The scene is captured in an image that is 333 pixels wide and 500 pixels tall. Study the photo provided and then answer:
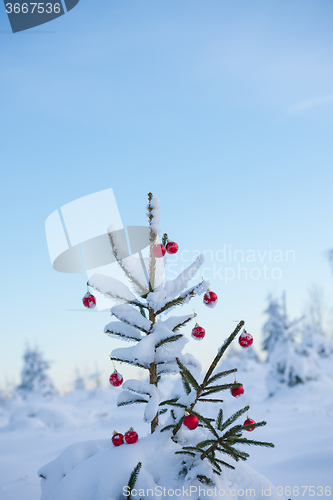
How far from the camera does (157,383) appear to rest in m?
2.99

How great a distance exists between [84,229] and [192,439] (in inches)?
82.3

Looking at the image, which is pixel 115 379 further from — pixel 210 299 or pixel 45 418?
pixel 45 418

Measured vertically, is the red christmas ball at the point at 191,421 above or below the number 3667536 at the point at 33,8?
below

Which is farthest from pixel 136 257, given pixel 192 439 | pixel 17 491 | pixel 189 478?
pixel 17 491

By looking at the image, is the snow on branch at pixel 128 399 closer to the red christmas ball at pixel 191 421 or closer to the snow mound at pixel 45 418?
the red christmas ball at pixel 191 421

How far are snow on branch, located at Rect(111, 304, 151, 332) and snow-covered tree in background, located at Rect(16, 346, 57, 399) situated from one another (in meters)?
20.1

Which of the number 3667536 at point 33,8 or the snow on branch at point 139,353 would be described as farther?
the number 3667536 at point 33,8

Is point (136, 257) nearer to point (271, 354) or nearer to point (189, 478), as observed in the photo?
point (189, 478)

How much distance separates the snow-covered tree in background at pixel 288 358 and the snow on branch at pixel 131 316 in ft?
49.1

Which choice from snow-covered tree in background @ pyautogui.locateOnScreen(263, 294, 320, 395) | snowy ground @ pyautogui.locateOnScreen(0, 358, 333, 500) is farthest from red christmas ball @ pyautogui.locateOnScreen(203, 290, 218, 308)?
snow-covered tree in background @ pyautogui.locateOnScreen(263, 294, 320, 395)

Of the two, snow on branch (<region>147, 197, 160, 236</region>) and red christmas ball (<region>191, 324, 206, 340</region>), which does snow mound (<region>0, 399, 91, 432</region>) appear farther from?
snow on branch (<region>147, 197, 160, 236</region>)

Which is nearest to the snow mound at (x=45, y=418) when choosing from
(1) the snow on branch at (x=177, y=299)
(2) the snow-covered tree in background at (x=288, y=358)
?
(2) the snow-covered tree in background at (x=288, y=358)

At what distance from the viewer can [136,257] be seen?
10.4ft

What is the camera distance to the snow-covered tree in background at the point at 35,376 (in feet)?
66.1
